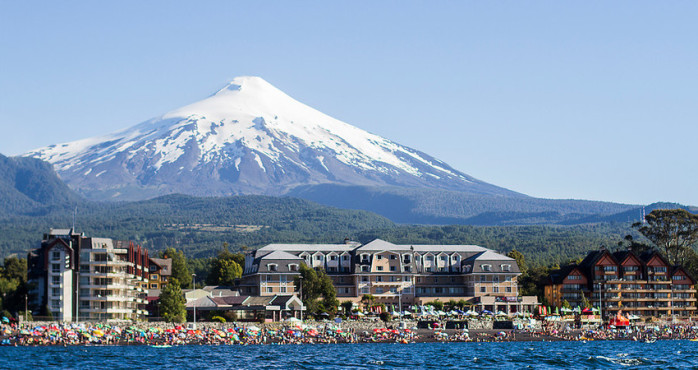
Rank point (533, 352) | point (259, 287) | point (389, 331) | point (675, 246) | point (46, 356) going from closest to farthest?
point (46, 356), point (533, 352), point (389, 331), point (259, 287), point (675, 246)

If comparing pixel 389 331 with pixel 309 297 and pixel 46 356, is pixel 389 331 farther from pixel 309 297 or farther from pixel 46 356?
pixel 46 356

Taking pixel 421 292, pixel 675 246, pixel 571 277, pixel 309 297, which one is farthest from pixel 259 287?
pixel 675 246

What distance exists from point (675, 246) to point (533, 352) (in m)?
70.5

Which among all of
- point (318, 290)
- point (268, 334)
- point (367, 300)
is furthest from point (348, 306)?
point (268, 334)

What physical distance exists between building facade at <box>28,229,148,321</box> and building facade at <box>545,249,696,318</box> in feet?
205

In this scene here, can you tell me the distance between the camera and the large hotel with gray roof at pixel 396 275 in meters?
144

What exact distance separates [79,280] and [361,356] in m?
43.2

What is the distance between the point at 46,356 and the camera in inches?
3570

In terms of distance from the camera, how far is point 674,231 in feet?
525

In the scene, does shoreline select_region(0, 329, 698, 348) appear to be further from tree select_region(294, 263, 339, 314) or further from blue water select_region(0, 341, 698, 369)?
tree select_region(294, 263, 339, 314)

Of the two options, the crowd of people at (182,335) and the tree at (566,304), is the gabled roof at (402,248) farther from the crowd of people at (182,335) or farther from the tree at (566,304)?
the crowd of people at (182,335)

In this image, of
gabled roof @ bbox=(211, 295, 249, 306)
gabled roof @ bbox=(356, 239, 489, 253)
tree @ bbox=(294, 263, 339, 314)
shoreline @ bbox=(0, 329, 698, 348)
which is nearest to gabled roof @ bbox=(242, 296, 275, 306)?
gabled roof @ bbox=(211, 295, 249, 306)

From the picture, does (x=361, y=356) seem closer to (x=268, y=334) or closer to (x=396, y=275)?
(x=268, y=334)

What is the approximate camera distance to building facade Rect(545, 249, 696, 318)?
485 ft
